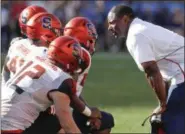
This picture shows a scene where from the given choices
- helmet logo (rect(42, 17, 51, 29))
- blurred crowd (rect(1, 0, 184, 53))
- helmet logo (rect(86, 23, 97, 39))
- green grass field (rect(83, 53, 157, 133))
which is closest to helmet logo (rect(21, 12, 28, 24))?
helmet logo (rect(42, 17, 51, 29))

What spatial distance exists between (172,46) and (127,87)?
738cm

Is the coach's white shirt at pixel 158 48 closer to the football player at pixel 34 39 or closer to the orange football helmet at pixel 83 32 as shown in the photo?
the orange football helmet at pixel 83 32

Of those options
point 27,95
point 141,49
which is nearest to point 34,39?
Answer: point 141,49

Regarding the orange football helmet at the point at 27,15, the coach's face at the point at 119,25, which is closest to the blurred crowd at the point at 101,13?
the orange football helmet at the point at 27,15

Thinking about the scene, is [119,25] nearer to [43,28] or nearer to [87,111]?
[43,28]

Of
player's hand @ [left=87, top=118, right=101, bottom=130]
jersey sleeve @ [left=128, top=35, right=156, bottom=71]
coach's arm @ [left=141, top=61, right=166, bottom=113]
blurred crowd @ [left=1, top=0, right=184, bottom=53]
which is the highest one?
jersey sleeve @ [left=128, top=35, right=156, bottom=71]

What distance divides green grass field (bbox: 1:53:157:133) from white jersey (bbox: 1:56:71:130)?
147 inches

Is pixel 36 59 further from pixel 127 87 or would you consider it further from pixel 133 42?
pixel 127 87

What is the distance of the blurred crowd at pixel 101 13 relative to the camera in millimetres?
21016

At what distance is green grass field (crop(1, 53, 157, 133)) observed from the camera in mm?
11064

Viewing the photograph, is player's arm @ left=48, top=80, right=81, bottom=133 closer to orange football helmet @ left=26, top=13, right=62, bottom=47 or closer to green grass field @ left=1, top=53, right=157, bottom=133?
orange football helmet @ left=26, top=13, right=62, bottom=47

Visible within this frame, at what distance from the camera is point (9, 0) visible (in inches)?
840

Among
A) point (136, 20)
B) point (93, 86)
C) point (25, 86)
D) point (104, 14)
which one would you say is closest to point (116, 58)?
point (104, 14)

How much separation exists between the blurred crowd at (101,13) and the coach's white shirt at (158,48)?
1323cm
